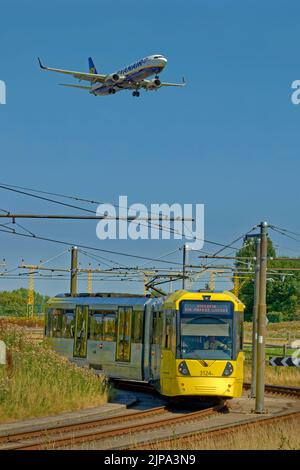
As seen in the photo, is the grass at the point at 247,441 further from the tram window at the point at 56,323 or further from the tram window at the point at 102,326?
the tram window at the point at 56,323

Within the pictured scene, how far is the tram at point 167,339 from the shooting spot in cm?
2581

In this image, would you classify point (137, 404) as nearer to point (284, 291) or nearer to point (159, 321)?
point (159, 321)

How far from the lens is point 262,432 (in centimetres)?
2088

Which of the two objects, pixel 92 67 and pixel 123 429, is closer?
pixel 123 429

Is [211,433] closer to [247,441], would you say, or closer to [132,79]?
[247,441]

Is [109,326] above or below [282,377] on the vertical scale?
above

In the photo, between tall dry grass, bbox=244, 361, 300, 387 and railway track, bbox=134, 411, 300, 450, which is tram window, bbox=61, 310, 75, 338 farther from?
railway track, bbox=134, 411, 300, 450

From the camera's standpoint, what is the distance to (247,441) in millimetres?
19156

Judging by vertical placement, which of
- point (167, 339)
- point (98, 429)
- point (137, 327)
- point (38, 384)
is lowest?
point (98, 429)

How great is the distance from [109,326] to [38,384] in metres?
7.65

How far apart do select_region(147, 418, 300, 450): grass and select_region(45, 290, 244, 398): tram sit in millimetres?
4148

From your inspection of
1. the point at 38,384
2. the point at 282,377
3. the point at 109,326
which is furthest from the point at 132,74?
the point at 38,384

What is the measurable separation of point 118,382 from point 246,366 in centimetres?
1049
